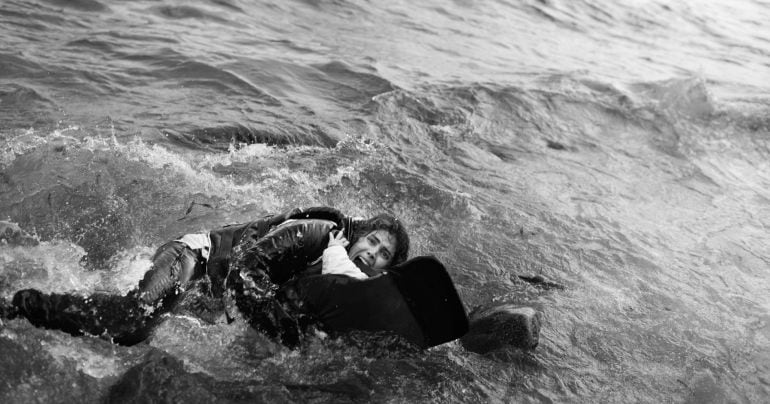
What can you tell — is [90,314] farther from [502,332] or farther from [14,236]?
[502,332]

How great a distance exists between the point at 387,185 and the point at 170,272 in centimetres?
312

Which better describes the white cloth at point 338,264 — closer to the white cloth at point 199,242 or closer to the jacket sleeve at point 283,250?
the jacket sleeve at point 283,250

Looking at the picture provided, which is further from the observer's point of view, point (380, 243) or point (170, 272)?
point (380, 243)

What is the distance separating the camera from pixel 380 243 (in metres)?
4.58

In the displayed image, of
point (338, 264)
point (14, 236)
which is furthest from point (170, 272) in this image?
point (14, 236)

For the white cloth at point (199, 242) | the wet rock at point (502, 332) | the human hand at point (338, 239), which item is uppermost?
the human hand at point (338, 239)

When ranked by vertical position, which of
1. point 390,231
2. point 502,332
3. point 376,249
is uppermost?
point 390,231

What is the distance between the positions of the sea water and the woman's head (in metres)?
0.58

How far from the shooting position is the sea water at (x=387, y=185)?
430 centimetres

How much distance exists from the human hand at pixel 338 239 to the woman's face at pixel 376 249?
0.10 m

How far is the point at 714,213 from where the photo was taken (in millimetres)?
7879

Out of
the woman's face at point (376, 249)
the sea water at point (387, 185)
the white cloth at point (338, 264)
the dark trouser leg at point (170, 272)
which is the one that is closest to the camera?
the dark trouser leg at point (170, 272)

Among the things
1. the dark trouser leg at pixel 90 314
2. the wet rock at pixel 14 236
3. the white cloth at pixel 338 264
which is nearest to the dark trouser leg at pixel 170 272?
the dark trouser leg at pixel 90 314

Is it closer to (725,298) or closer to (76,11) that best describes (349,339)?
(725,298)
